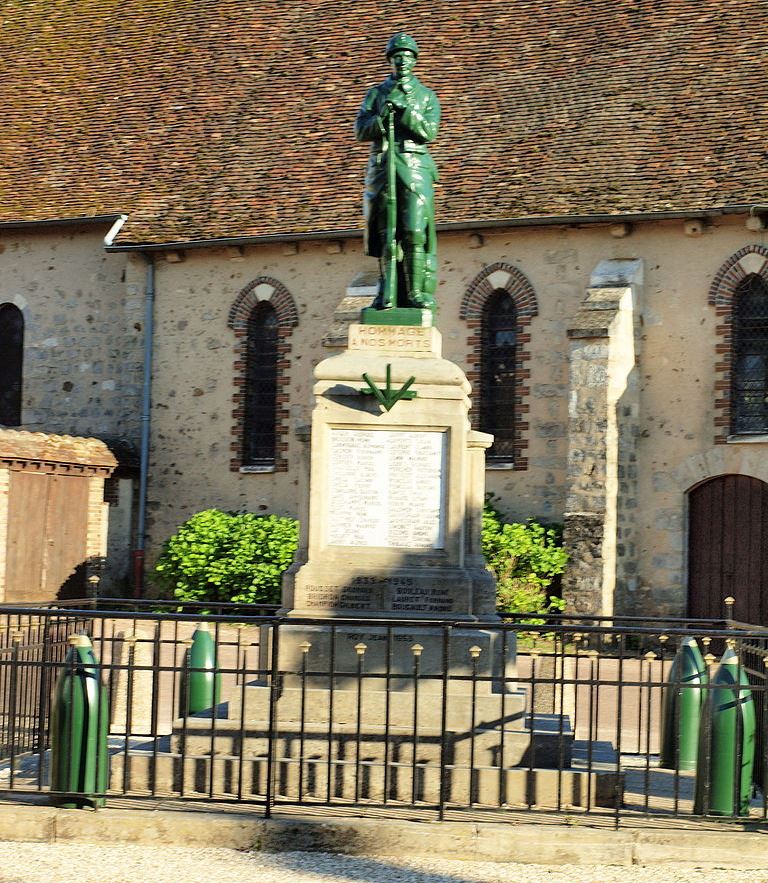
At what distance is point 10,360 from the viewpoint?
82.2 ft

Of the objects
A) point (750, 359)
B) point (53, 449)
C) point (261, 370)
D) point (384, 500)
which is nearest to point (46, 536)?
point (53, 449)

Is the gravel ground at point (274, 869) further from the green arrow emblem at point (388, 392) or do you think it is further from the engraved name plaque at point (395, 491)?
the green arrow emblem at point (388, 392)

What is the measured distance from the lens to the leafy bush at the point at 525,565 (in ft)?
64.2

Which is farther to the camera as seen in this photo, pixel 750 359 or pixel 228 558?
pixel 228 558

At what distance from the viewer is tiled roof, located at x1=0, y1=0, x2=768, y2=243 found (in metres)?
20.6

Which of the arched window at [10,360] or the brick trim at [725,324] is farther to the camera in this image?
the arched window at [10,360]

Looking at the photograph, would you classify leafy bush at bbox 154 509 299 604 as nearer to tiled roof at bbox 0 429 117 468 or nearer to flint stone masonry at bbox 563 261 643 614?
tiled roof at bbox 0 429 117 468

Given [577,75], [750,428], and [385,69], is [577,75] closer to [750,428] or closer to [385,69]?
[385,69]

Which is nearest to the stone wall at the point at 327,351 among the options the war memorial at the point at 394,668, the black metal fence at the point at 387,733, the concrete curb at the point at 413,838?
the war memorial at the point at 394,668

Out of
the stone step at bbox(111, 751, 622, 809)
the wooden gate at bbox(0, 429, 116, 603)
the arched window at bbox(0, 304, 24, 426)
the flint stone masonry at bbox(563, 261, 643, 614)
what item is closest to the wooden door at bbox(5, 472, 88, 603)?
the wooden gate at bbox(0, 429, 116, 603)

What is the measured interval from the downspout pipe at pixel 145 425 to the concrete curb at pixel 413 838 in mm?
15092

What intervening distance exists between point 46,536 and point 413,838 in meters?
14.8

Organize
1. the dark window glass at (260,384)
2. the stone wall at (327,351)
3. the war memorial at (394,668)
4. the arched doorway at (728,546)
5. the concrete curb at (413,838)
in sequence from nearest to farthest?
1. the concrete curb at (413,838)
2. the war memorial at (394,668)
3. the arched doorway at (728,546)
4. the stone wall at (327,351)
5. the dark window glass at (260,384)

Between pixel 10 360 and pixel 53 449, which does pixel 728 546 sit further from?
pixel 10 360
